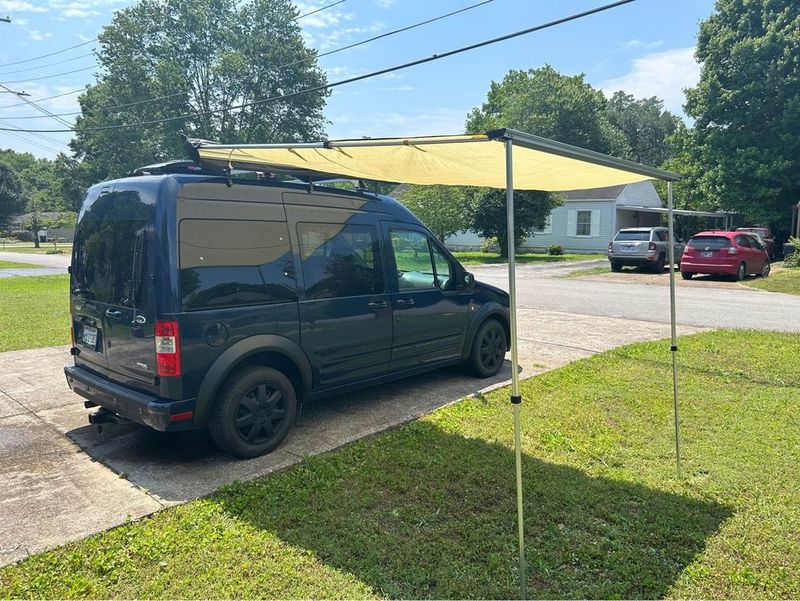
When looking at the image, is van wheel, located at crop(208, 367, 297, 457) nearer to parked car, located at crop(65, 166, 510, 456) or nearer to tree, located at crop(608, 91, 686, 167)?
parked car, located at crop(65, 166, 510, 456)

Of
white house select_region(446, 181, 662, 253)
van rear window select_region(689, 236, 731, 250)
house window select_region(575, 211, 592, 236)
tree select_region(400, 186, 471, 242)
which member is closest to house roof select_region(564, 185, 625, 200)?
white house select_region(446, 181, 662, 253)

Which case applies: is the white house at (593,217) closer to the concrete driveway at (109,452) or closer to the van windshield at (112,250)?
the concrete driveway at (109,452)

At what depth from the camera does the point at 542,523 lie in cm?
335

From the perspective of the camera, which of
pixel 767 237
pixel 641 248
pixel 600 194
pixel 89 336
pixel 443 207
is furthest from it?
pixel 600 194

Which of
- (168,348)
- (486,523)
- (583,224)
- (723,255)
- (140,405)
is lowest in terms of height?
(486,523)

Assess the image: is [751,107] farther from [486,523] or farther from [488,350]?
[486,523]

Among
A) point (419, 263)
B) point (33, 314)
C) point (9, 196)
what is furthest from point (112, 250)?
point (9, 196)

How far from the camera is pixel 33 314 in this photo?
11.4 meters

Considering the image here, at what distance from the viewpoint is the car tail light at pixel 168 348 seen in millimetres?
3824

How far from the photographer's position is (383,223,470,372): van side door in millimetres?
5426

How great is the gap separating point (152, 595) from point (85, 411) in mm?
3315

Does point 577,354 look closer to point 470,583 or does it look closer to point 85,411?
point 470,583

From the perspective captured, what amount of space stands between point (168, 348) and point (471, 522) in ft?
7.61

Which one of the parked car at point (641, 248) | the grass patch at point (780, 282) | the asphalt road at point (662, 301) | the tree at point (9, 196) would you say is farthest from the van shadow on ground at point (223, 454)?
the tree at point (9, 196)
